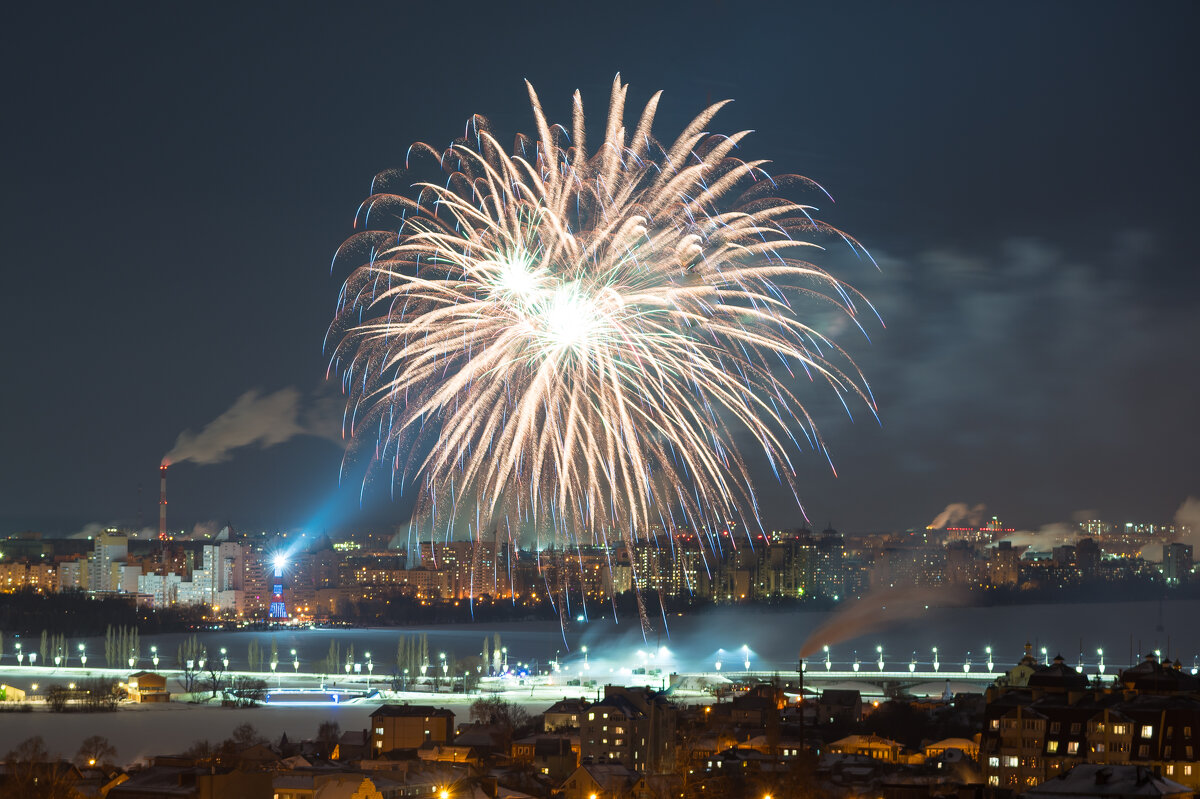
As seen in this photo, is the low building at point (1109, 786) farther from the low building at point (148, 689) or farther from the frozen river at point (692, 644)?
the low building at point (148, 689)

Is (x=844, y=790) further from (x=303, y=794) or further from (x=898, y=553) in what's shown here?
(x=898, y=553)

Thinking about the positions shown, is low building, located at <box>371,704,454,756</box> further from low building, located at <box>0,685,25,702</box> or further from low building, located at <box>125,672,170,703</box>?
low building, located at <box>0,685,25,702</box>

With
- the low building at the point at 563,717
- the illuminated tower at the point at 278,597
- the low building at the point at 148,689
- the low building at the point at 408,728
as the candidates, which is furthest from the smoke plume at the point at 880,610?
the low building at the point at 408,728

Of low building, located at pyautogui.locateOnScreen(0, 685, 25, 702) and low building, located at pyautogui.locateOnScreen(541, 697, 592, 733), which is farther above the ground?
low building, located at pyautogui.locateOnScreen(541, 697, 592, 733)

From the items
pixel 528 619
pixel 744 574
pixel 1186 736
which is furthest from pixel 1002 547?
pixel 1186 736

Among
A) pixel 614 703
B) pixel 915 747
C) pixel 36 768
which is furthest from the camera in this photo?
pixel 614 703

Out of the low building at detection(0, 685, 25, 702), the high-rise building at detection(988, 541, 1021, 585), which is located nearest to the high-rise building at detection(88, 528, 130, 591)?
the high-rise building at detection(988, 541, 1021, 585)
